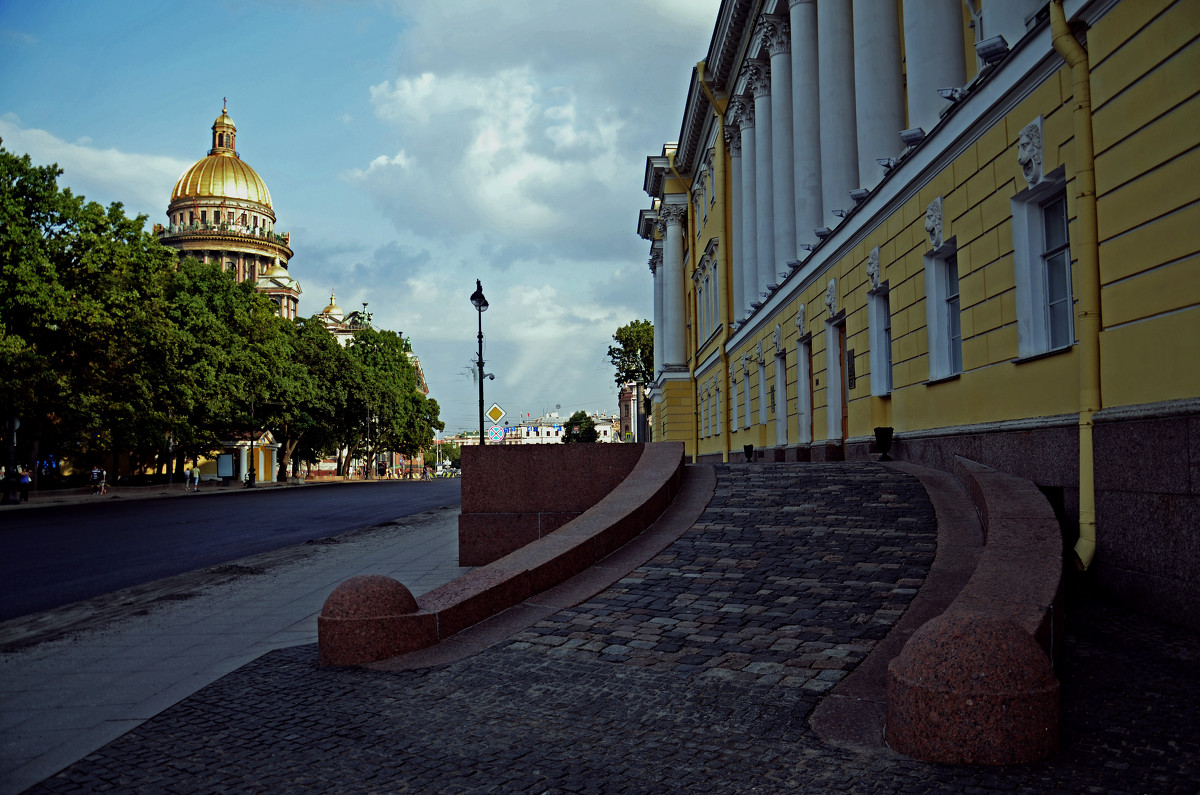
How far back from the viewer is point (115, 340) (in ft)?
123

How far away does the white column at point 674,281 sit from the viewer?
1981 inches

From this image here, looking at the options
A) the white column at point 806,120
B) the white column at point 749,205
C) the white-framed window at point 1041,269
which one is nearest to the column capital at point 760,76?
the white column at point 749,205

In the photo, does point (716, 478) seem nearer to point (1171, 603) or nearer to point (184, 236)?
point (1171, 603)

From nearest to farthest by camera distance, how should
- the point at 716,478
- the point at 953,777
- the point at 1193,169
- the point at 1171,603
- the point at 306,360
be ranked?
the point at 953,777 < the point at 1171,603 < the point at 1193,169 < the point at 716,478 < the point at 306,360

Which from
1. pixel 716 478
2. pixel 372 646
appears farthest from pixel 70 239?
pixel 372 646

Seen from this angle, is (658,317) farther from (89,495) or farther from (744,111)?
(89,495)

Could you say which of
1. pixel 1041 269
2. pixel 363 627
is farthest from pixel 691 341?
pixel 363 627

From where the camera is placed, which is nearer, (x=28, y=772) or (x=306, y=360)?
(x=28, y=772)

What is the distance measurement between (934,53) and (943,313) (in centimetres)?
405

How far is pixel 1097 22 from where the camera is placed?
8.12m

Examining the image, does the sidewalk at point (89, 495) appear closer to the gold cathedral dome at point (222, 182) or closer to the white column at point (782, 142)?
the white column at point (782, 142)

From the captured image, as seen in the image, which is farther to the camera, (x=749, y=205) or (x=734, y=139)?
(x=734, y=139)

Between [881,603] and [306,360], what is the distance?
229 feet

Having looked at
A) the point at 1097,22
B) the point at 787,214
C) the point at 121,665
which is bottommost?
the point at 121,665
